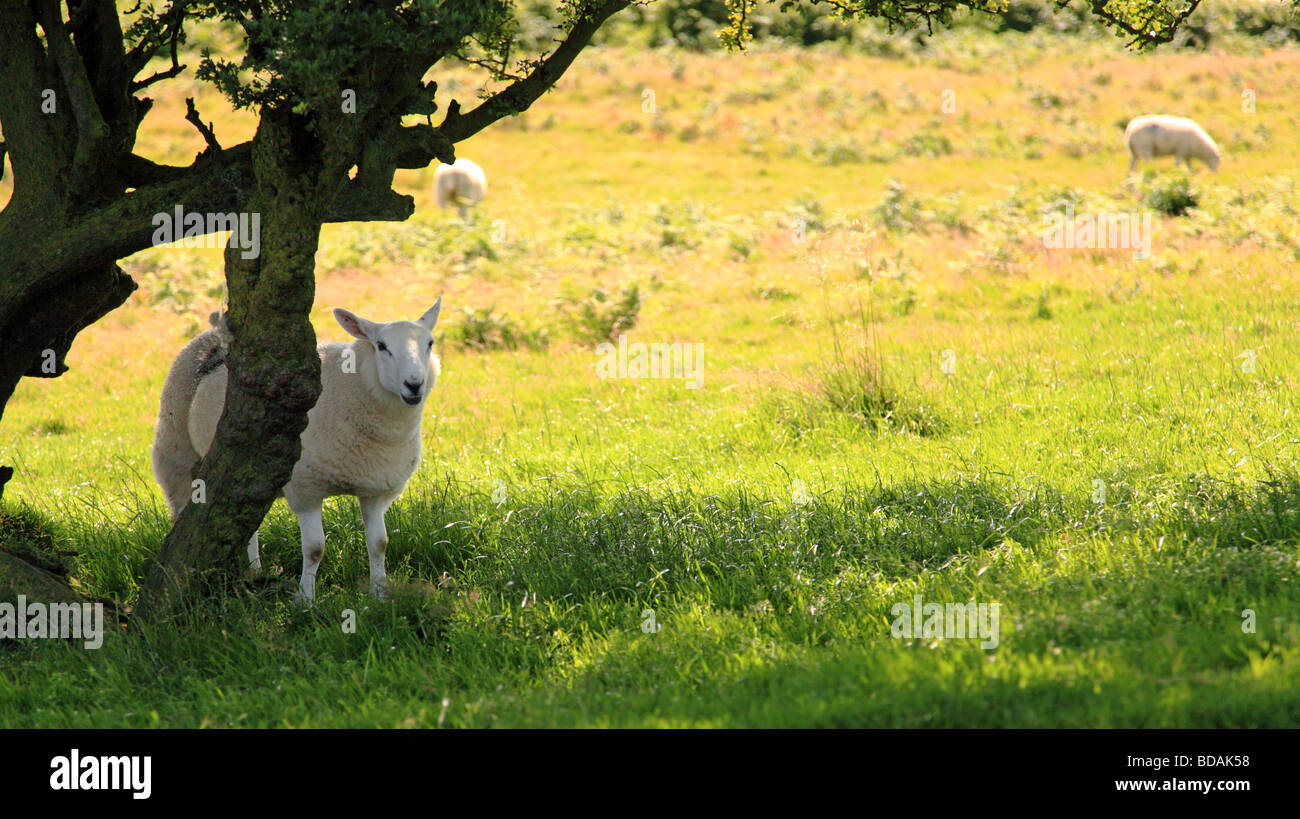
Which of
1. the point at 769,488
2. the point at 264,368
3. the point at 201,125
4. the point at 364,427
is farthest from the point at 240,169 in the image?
the point at 769,488

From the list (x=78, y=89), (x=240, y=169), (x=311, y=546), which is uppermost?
(x=78, y=89)

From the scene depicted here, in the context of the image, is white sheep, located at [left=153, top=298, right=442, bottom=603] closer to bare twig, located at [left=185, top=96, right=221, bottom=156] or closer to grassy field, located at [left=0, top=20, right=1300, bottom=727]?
grassy field, located at [left=0, top=20, right=1300, bottom=727]

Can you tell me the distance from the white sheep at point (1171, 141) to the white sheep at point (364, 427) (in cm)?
2627

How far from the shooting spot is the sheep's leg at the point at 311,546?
7598 mm

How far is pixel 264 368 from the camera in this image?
6820 millimetres

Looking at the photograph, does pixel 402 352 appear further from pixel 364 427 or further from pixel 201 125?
pixel 201 125

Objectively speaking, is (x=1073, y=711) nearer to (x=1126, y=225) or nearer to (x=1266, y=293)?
(x=1266, y=293)

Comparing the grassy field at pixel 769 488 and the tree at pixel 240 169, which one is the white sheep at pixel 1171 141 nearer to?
the grassy field at pixel 769 488

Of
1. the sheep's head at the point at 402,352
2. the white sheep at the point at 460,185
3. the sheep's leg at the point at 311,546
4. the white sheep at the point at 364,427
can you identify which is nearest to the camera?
the sheep's head at the point at 402,352

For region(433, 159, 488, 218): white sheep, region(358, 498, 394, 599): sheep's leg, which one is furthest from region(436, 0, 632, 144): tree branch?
region(433, 159, 488, 218): white sheep

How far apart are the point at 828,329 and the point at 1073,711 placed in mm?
11018

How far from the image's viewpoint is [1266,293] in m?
13.6

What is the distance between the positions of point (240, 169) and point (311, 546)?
2558 millimetres

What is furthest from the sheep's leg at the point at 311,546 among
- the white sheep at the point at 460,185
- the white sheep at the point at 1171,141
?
the white sheep at the point at 1171,141
